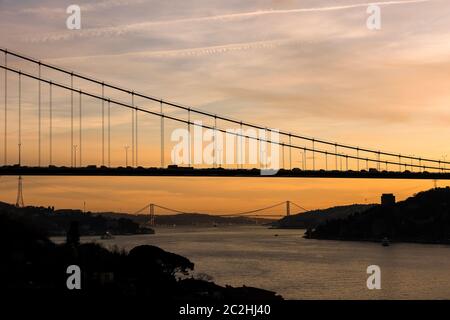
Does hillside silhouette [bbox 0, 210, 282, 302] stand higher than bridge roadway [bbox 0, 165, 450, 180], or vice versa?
bridge roadway [bbox 0, 165, 450, 180]

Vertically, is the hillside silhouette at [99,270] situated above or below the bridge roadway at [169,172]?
below

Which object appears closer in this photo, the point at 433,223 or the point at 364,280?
the point at 364,280

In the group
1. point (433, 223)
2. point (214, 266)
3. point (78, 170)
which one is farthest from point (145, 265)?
point (433, 223)

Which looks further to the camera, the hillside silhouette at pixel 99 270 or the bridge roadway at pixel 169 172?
the bridge roadway at pixel 169 172

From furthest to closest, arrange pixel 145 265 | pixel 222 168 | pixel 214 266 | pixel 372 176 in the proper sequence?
pixel 214 266, pixel 372 176, pixel 222 168, pixel 145 265

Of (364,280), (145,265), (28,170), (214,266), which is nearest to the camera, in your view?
(145,265)

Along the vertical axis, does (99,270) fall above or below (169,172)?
below

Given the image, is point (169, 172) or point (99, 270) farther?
point (169, 172)

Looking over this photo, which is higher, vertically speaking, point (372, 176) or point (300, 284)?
point (372, 176)

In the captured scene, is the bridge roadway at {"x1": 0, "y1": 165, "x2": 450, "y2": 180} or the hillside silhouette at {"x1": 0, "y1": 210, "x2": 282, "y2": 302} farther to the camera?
the bridge roadway at {"x1": 0, "y1": 165, "x2": 450, "y2": 180}
